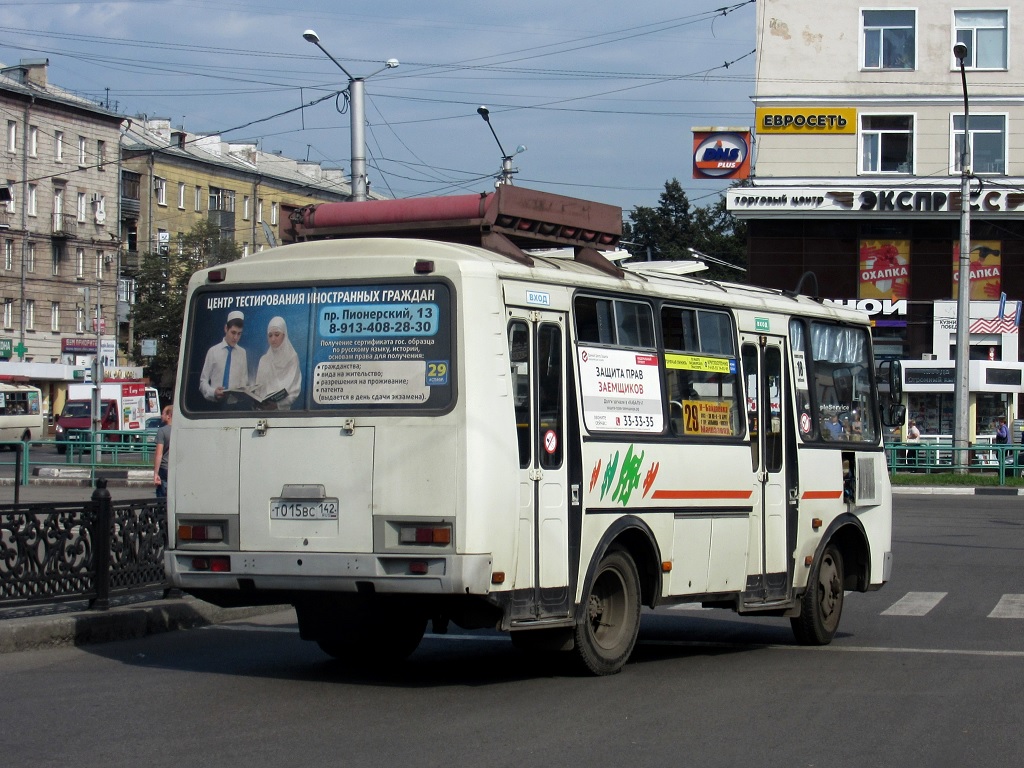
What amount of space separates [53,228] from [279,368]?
217 feet

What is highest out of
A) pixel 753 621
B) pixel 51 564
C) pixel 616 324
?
pixel 616 324

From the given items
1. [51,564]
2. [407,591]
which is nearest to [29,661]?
[51,564]

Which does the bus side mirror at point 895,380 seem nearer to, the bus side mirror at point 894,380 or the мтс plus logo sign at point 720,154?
the bus side mirror at point 894,380

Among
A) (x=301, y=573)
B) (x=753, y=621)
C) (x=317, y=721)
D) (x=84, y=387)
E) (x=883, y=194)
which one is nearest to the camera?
(x=317, y=721)

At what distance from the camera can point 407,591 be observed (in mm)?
8125

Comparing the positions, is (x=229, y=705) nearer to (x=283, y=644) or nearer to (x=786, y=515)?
(x=283, y=644)

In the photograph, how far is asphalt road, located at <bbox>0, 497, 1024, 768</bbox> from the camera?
696 centimetres

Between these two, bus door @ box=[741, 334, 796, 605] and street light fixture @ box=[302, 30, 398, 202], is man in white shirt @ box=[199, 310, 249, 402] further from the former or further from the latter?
street light fixture @ box=[302, 30, 398, 202]

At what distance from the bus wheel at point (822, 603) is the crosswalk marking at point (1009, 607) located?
214cm

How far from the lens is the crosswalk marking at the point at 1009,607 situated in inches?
525

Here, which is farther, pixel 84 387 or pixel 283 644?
pixel 84 387

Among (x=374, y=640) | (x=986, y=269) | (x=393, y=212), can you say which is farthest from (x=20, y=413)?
(x=393, y=212)

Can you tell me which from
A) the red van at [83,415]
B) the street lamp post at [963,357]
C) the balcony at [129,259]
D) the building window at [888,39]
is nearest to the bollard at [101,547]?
the street lamp post at [963,357]

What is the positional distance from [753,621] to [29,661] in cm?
671
